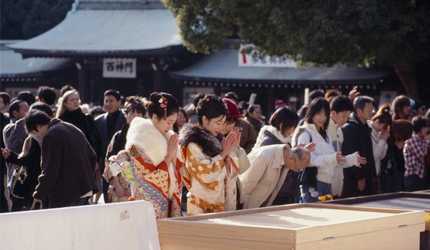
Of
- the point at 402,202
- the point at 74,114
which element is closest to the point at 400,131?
the point at 74,114

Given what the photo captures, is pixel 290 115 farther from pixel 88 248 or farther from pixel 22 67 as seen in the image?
pixel 22 67

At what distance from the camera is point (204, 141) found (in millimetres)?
6504

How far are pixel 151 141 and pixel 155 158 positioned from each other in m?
0.12

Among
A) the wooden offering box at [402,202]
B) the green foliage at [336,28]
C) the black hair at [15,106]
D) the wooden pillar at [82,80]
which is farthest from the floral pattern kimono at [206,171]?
the wooden pillar at [82,80]

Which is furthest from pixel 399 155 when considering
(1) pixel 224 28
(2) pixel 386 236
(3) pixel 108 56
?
(3) pixel 108 56

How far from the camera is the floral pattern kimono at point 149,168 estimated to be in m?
6.77

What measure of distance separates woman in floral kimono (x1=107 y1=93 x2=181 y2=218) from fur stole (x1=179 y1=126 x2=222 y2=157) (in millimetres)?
216

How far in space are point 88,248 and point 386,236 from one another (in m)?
1.63

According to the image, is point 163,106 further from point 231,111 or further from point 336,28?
point 336,28

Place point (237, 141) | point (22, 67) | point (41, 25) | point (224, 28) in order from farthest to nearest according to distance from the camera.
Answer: point (41, 25)
point (22, 67)
point (224, 28)
point (237, 141)

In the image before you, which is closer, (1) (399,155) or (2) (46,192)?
(2) (46,192)

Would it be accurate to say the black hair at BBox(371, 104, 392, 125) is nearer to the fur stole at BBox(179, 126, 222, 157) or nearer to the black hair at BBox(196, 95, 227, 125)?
the black hair at BBox(196, 95, 227, 125)

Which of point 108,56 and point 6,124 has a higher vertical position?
point 6,124

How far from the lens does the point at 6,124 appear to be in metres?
11.4
